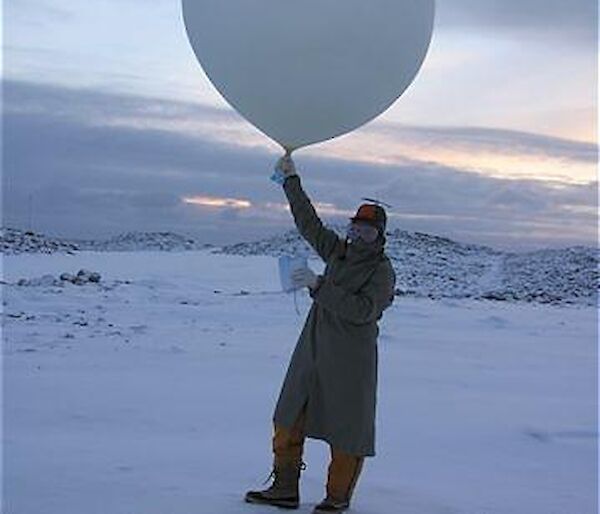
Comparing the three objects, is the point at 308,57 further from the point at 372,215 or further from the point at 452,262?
the point at 452,262

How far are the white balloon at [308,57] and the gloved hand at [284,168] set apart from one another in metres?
0.09

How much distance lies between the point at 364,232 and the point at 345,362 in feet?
1.94

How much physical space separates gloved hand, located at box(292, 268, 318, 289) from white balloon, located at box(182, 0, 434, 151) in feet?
2.01

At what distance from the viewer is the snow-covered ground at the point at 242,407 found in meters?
5.36

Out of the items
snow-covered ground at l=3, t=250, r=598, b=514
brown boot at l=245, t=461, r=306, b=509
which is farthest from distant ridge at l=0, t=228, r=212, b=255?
brown boot at l=245, t=461, r=306, b=509

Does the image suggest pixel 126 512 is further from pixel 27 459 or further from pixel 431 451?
pixel 431 451

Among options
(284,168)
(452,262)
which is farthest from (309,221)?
(452,262)

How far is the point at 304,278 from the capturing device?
180 inches

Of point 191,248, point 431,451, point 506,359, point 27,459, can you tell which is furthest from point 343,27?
point 191,248

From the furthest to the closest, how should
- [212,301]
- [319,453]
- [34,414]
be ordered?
[212,301], [34,414], [319,453]

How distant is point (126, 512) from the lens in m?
4.68

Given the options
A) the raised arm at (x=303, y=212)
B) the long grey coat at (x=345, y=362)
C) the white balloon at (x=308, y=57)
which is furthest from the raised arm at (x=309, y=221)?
the white balloon at (x=308, y=57)

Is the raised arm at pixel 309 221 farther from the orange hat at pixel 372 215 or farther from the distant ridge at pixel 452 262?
the distant ridge at pixel 452 262

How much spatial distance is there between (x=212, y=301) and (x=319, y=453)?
938 cm
